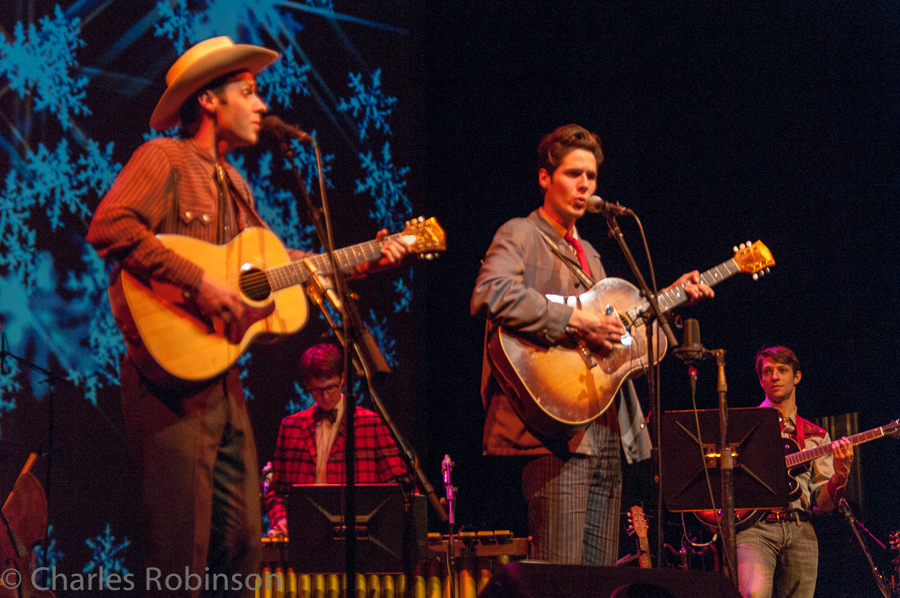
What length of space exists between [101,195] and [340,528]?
140 inches

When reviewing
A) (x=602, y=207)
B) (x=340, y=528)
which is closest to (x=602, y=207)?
(x=602, y=207)

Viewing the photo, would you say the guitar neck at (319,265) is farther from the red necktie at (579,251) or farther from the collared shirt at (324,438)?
the collared shirt at (324,438)

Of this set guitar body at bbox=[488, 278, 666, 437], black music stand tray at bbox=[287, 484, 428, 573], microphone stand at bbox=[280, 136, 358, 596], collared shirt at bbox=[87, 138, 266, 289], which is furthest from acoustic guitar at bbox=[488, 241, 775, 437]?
collared shirt at bbox=[87, 138, 266, 289]

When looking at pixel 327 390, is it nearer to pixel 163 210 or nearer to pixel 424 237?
pixel 424 237

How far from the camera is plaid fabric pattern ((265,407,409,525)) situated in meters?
5.48

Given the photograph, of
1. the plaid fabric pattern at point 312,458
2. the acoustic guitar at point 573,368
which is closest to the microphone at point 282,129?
the acoustic guitar at point 573,368

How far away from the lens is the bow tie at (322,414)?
562 centimetres

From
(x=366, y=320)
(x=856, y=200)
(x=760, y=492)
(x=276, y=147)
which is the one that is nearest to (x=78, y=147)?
(x=276, y=147)

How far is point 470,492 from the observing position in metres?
6.85

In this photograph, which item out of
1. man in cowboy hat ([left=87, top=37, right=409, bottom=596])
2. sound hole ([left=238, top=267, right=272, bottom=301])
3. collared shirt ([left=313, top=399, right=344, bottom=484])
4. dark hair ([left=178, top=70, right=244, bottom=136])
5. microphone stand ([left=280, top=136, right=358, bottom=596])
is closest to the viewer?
microphone stand ([left=280, top=136, right=358, bottom=596])

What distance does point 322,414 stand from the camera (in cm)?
569

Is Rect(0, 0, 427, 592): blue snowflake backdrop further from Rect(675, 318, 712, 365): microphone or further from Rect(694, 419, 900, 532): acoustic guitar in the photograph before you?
Rect(675, 318, 712, 365): microphone

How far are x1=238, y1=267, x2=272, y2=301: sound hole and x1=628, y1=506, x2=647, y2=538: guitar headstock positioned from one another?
166 inches

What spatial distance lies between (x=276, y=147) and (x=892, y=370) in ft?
18.6
